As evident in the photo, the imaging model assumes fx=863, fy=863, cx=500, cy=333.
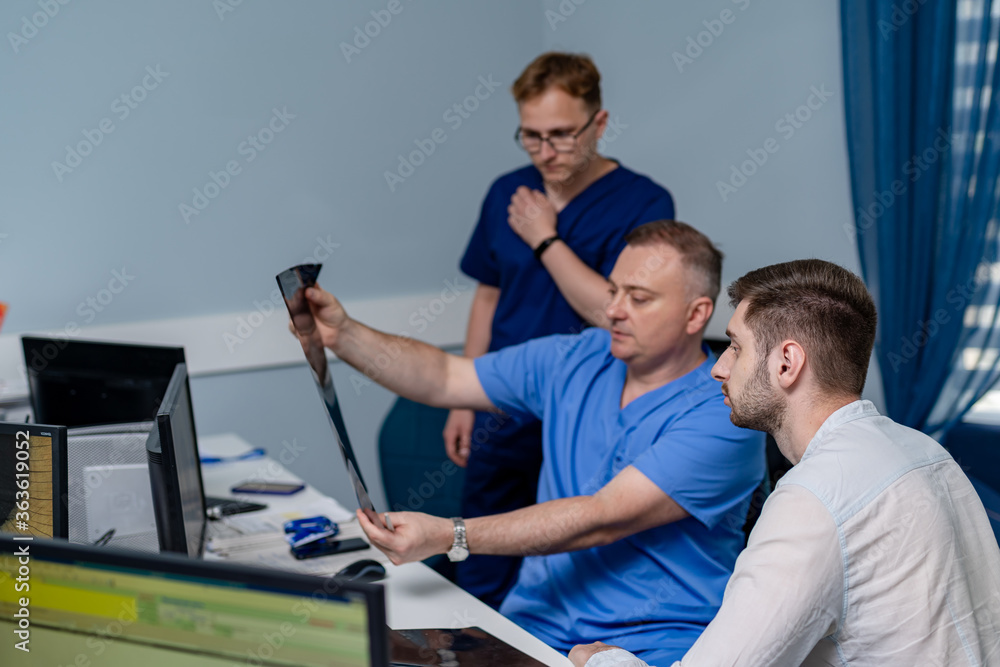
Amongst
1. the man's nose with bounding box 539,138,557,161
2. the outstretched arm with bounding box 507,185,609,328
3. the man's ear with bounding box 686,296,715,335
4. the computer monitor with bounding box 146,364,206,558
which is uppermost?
the man's nose with bounding box 539,138,557,161

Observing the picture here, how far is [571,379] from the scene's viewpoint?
178cm

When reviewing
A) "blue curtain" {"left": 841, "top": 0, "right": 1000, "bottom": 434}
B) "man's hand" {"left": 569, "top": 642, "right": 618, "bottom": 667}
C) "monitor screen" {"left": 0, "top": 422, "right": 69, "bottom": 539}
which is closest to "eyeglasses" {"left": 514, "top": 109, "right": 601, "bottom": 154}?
"blue curtain" {"left": 841, "top": 0, "right": 1000, "bottom": 434}

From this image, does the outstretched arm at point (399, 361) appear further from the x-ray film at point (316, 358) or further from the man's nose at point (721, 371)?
the man's nose at point (721, 371)

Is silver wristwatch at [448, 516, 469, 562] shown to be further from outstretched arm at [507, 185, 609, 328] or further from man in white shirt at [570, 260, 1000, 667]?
outstretched arm at [507, 185, 609, 328]

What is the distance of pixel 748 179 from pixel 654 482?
165cm

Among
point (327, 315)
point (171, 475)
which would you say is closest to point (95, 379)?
point (327, 315)

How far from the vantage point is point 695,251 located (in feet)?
5.32

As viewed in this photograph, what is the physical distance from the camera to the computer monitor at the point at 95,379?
179 centimetres

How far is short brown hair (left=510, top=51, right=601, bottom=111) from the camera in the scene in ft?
6.75

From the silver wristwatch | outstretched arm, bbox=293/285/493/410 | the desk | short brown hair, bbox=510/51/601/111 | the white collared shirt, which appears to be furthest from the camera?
short brown hair, bbox=510/51/601/111

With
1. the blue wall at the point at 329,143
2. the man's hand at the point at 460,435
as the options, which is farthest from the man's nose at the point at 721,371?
the blue wall at the point at 329,143

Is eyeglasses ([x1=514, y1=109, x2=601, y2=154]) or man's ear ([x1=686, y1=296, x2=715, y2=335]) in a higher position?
eyeglasses ([x1=514, y1=109, x2=601, y2=154])

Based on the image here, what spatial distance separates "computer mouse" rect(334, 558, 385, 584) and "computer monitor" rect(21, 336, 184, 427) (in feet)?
1.83

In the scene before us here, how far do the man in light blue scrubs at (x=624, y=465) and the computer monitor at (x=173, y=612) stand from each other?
60 cm
